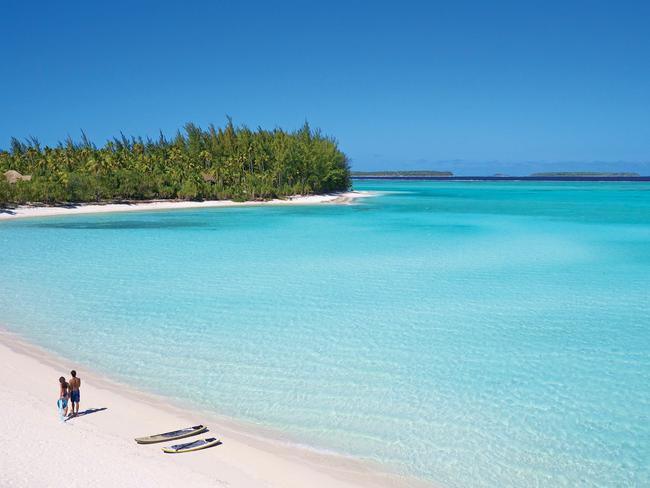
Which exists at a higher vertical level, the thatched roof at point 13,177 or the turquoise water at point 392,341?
the thatched roof at point 13,177

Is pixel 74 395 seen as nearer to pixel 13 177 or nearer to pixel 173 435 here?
pixel 173 435

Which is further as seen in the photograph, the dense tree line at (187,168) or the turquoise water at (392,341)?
the dense tree line at (187,168)

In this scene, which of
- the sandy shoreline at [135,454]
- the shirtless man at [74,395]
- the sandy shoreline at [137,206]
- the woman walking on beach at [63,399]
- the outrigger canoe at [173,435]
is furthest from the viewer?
the sandy shoreline at [137,206]

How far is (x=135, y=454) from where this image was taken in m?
5.04

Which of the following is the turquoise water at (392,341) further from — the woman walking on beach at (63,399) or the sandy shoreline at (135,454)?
the woman walking on beach at (63,399)

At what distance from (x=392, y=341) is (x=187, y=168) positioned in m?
45.6

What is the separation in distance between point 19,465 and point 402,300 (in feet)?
28.7

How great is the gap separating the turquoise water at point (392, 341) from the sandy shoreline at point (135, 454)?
14.9 inches

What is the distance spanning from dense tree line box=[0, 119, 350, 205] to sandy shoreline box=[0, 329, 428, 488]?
3645 centimetres

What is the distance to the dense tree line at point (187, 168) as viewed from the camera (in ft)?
137

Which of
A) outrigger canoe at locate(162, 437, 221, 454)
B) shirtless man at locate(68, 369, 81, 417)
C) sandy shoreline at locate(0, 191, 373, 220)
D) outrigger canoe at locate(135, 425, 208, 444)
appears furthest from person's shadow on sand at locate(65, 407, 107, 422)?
sandy shoreline at locate(0, 191, 373, 220)

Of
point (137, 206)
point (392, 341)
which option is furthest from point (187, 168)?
point (392, 341)

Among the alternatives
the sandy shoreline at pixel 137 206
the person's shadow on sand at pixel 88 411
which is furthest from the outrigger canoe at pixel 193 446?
the sandy shoreline at pixel 137 206

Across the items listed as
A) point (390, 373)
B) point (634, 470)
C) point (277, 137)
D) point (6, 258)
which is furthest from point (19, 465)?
point (277, 137)
